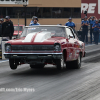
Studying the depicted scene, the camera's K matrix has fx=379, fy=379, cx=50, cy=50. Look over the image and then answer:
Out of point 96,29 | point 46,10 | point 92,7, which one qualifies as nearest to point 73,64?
point 96,29

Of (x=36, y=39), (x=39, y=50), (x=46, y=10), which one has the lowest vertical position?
(x=39, y=50)

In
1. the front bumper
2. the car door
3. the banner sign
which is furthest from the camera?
the banner sign

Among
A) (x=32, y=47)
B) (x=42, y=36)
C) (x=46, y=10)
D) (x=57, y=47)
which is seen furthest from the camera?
(x=46, y=10)

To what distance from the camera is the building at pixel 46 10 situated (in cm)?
4881

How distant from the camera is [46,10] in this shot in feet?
166

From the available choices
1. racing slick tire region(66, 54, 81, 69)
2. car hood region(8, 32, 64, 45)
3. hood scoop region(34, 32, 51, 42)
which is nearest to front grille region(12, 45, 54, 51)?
car hood region(8, 32, 64, 45)

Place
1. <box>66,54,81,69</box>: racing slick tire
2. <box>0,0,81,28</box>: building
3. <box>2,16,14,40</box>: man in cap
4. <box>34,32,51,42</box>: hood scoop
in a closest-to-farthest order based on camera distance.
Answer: <box>34,32,51,42</box>: hood scoop < <box>66,54,81,69</box>: racing slick tire < <box>2,16,14,40</box>: man in cap < <box>0,0,81,28</box>: building

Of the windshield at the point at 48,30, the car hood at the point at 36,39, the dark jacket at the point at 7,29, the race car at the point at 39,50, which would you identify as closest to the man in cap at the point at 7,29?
the dark jacket at the point at 7,29

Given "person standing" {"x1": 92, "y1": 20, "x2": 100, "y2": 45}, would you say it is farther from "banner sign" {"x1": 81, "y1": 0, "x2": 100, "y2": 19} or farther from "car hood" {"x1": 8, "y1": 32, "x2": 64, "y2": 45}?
"banner sign" {"x1": 81, "y1": 0, "x2": 100, "y2": 19}

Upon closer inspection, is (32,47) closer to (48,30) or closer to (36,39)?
(36,39)

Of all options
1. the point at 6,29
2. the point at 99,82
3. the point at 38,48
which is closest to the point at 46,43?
the point at 38,48

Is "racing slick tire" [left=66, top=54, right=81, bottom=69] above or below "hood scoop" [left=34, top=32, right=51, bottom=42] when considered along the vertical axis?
below

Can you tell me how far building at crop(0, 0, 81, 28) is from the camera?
48812mm

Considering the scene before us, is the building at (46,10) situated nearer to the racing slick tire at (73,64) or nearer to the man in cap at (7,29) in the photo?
the man in cap at (7,29)
